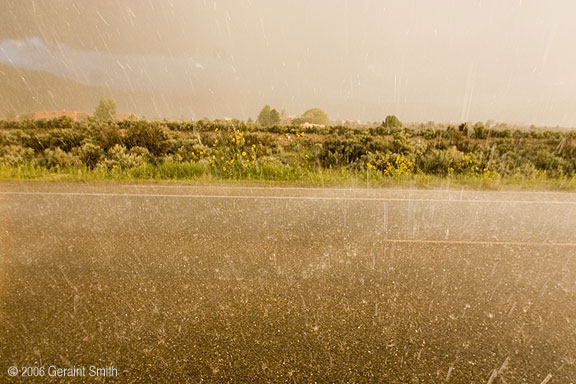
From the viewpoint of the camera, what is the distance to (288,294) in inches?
108

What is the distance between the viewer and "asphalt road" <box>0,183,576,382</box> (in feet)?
6.55

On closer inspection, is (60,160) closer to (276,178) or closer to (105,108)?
(276,178)

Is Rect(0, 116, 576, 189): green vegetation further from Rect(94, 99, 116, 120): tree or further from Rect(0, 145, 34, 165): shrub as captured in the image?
Rect(94, 99, 116, 120): tree

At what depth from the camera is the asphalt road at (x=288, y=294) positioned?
2.00m

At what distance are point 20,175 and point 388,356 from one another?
397 inches

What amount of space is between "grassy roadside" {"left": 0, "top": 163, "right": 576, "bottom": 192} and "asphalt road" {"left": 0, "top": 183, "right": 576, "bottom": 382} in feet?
9.71

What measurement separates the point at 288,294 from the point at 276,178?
6.19 m

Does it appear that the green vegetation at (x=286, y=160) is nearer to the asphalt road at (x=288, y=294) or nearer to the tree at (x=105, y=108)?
the asphalt road at (x=288, y=294)

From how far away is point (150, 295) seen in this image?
8.85ft

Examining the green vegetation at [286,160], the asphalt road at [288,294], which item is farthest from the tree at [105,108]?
the asphalt road at [288,294]

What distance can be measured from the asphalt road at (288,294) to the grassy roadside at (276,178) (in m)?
2.96

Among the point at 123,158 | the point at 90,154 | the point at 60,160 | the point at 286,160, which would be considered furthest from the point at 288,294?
the point at 60,160

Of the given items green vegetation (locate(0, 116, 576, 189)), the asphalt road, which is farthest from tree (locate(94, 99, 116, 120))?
the asphalt road

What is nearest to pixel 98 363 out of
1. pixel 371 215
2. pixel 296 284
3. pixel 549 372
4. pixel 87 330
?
pixel 87 330
